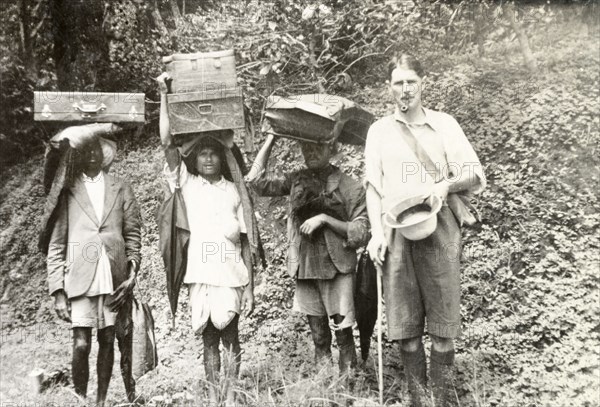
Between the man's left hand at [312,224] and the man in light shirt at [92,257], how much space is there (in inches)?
49.6

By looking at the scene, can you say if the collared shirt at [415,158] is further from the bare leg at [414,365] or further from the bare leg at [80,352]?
the bare leg at [80,352]

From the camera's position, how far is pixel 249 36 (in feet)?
22.5

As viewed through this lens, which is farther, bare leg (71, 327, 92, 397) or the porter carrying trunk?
bare leg (71, 327, 92, 397)

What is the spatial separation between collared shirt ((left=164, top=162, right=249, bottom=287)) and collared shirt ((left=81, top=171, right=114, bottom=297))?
507mm

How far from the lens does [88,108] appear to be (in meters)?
3.99

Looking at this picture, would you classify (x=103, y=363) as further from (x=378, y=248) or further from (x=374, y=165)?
(x=374, y=165)

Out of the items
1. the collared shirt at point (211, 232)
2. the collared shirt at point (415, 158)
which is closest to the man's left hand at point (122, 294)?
the collared shirt at point (211, 232)

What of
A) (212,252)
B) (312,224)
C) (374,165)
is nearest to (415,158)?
(374,165)

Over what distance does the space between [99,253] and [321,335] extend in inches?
→ 66.5

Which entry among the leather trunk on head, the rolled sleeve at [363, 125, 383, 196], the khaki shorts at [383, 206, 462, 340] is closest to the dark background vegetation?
the khaki shorts at [383, 206, 462, 340]

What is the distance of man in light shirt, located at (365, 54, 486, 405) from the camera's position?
143 inches

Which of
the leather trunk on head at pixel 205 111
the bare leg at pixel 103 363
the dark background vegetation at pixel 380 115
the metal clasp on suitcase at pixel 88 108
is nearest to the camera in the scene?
the leather trunk on head at pixel 205 111

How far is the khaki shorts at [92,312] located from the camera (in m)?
3.93

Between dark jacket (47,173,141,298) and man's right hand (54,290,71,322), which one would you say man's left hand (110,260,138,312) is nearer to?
dark jacket (47,173,141,298)
